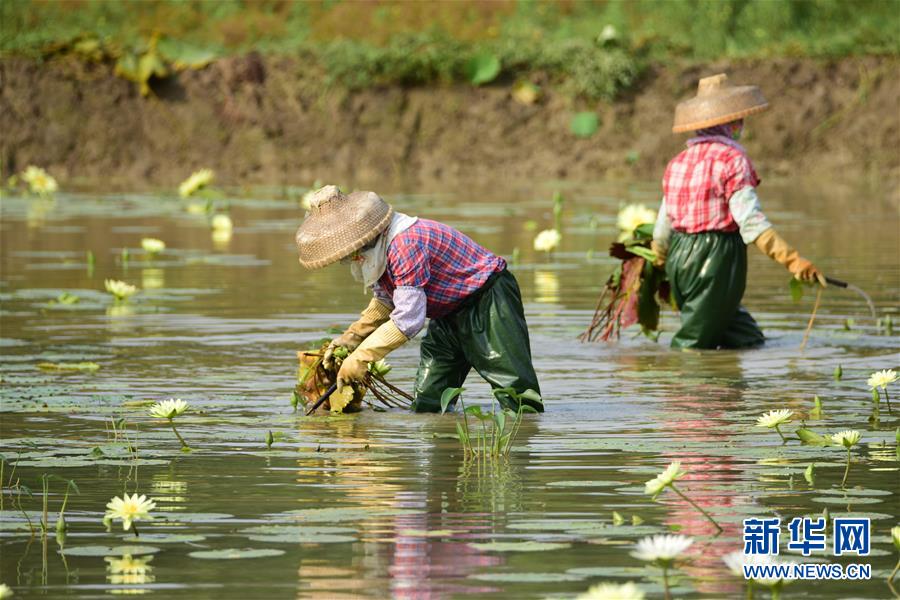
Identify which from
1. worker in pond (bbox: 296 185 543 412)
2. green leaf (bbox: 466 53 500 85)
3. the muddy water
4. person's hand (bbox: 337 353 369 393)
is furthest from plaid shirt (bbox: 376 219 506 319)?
green leaf (bbox: 466 53 500 85)

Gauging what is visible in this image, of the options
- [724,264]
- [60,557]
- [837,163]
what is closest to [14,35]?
[837,163]

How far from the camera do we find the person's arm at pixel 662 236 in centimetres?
1070

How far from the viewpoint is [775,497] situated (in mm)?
6164

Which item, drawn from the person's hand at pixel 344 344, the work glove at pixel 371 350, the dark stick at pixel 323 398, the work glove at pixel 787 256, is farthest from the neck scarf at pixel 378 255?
the work glove at pixel 787 256

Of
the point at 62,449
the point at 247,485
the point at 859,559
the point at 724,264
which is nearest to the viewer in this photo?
the point at 859,559

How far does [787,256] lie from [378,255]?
3.21m

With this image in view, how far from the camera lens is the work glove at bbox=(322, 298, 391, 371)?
26.2 ft

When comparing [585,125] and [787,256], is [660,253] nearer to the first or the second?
[787,256]

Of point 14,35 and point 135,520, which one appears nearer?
point 135,520

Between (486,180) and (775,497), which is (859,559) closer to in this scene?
(775,497)

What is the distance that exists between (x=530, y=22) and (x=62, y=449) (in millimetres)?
24770

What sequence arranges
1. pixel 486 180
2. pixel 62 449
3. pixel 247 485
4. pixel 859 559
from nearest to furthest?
pixel 859 559
pixel 247 485
pixel 62 449
pixel 486 180

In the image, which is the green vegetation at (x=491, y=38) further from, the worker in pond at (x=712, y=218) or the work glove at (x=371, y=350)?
the work glove at (x=371, y=350)

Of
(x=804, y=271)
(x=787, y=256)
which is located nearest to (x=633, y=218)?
(x=787, y=256)
